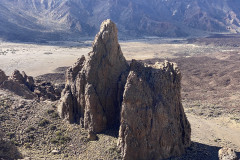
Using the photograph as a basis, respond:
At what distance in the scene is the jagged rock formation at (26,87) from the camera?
34.0m

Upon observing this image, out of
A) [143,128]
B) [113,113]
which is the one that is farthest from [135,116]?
[113,113]

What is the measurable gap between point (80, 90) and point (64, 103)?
8.33 ft

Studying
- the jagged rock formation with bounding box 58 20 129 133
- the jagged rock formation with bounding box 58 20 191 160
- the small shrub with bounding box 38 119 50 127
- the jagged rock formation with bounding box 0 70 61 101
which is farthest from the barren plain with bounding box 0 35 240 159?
the jagged rock formation with bounding box 0 70 61 101

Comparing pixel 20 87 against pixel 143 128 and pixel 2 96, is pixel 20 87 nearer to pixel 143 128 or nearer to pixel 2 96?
pixel 2 96

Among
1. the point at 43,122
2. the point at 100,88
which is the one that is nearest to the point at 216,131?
the point at 100,88

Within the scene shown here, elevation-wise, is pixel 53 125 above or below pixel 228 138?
above

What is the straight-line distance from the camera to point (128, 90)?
21.8 meters

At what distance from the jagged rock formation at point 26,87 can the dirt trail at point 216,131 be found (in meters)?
21.4

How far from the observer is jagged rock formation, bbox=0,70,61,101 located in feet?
112

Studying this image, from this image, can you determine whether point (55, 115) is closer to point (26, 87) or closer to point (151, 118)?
point (151, 118)

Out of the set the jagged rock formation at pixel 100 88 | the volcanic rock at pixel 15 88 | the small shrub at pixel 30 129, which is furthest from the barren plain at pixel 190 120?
the volcanic rock at pixel 15 88

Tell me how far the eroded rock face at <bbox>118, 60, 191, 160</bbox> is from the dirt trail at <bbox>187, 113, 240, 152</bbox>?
881 cm

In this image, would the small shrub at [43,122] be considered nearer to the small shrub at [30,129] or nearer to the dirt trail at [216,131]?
the small shrub at [30,129]

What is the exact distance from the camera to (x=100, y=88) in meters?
24.7
